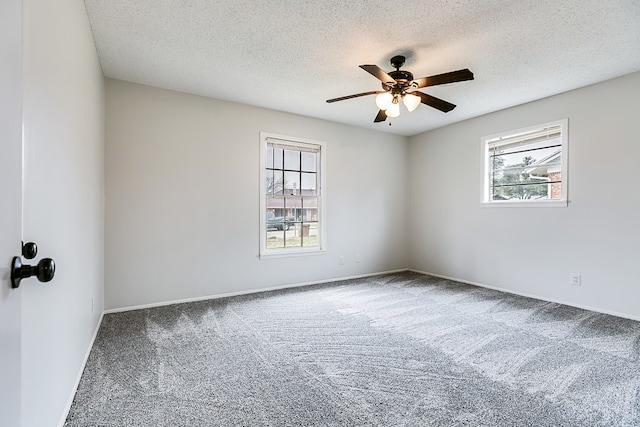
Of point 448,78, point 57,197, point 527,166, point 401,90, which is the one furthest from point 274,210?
point 527,166

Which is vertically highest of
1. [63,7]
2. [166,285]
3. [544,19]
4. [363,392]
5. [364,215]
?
[544,19]

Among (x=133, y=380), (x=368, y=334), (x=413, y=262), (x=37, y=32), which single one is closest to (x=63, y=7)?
(x=37, y=32)

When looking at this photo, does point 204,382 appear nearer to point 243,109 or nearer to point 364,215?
point 243,109

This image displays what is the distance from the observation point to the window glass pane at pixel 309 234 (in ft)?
15.7

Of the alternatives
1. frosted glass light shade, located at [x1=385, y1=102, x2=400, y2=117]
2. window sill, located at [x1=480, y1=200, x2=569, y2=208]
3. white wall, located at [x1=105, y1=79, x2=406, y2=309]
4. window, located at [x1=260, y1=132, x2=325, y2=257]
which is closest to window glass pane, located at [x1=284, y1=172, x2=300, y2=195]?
window, located at [x1=260, y1=132, x2=325, y2=257]

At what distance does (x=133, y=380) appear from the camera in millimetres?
2084

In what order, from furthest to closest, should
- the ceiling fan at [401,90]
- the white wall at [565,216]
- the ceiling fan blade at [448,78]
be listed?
the white wall at [565,216]
the ceiling fan at [401,90]
the ceiling fan blade at [448,78]

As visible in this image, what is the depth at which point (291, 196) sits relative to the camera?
4.66m

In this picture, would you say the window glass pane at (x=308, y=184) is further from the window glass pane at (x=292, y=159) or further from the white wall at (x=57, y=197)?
the white wall at (x=57, y=197)

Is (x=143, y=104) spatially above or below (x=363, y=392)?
above

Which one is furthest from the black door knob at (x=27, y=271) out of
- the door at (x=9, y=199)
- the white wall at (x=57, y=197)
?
the white wall at (x=57, y=197)

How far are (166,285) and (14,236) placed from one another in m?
3.19

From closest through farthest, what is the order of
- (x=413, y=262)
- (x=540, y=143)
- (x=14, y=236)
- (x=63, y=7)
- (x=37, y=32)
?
(x=14, y=236) < (x=37, y=32) < (x=63, y=7) < (x=540, y=143) < (x=413, y=262)

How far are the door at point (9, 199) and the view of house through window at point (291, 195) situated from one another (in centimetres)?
356
